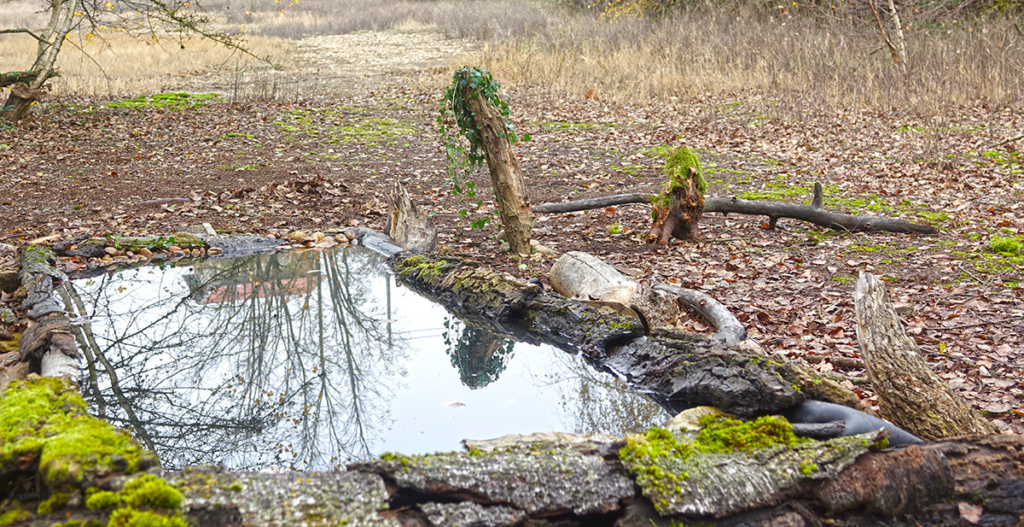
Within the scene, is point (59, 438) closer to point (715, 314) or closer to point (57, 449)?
point (57, 449)

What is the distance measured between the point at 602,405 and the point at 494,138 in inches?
125

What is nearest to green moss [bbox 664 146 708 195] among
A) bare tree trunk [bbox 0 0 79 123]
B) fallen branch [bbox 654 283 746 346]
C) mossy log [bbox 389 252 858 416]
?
fallen branch [bbox 654 283 746 346]

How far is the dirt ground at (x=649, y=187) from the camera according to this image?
5098 mm

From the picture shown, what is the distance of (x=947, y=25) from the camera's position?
1786 centimetres

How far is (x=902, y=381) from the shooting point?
128 inches

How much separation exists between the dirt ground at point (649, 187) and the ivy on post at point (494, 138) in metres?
0.38

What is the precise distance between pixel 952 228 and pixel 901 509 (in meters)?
5.73

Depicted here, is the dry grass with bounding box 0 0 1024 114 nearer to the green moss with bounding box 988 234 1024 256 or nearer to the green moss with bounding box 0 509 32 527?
the green moss with bounding box 988 234 1024 256

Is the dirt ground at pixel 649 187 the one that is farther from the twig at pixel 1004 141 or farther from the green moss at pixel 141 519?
the green moss at pixel 141 519

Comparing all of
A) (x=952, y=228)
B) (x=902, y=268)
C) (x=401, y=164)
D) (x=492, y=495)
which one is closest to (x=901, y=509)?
(x=492, y=495)

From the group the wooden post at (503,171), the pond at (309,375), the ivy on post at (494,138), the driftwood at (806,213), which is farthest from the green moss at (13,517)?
the driftwood at (806,213)

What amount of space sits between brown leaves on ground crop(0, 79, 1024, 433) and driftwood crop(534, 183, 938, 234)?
0.42ft

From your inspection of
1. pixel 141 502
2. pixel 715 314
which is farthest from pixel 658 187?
pixel 141 502

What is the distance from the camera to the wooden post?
6297mm
